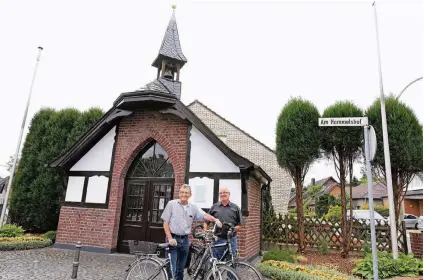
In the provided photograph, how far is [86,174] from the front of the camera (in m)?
9.99

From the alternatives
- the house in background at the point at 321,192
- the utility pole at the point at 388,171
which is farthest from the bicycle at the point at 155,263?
the house in background at the point at 321,192

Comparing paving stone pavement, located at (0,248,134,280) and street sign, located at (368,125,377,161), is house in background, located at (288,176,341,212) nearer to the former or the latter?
paving stone pavement, located at (0,248,134,280)

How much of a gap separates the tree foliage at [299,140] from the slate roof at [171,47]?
6.72 m

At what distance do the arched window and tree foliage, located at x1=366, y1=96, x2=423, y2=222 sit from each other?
6859mm

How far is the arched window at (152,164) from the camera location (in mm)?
9312

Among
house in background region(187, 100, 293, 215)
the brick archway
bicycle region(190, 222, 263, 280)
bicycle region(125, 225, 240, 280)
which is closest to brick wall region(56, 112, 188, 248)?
the brick archway

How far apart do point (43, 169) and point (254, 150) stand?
12187mm

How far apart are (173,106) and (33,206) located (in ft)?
26.2

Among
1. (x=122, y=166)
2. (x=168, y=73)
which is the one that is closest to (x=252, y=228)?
(x=122, y=166)

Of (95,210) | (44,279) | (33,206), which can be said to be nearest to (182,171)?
(95,210)

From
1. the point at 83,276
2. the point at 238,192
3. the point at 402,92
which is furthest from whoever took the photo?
the point at 402,92

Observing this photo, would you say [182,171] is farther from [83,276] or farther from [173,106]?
[83,276]

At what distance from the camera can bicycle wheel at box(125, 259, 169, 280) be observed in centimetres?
459

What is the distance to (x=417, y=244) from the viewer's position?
8430 millimetres
